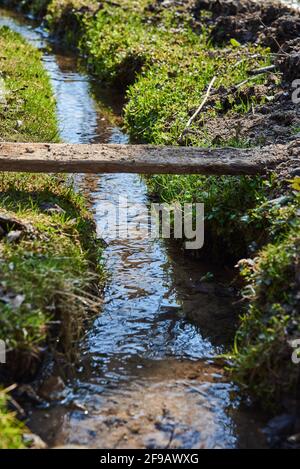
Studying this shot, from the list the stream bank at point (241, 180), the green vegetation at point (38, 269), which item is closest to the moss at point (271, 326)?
the stream bank at point (241, 180)

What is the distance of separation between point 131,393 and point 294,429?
1.07 metres

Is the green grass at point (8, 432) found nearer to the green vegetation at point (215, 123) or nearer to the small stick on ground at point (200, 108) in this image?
the green vegetation at point (215, 123)

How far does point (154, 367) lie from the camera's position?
5668 millimetres

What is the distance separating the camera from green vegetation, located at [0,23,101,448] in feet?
16.8

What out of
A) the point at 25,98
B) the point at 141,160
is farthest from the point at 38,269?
the point at 25,98

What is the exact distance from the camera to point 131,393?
17.6 ft

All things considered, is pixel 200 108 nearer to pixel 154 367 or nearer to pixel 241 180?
pixel 241 180

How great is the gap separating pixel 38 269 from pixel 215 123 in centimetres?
377

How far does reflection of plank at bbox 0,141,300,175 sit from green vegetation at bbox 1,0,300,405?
0.68 feet

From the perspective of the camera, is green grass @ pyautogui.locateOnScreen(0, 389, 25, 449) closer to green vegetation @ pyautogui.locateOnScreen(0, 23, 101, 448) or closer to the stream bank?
Result: green vegetation @ pyautogui.locateOnScreen(0, 23, 101, 448)

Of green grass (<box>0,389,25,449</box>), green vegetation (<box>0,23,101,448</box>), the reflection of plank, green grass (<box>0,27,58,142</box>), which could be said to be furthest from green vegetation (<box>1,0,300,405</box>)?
green grass (<box>0,389,25,449</box>)

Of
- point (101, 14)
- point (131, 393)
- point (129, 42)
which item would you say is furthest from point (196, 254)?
point (101, 14)

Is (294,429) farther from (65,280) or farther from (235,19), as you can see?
(235,19)

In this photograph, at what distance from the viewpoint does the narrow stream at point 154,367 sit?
5.00 m
